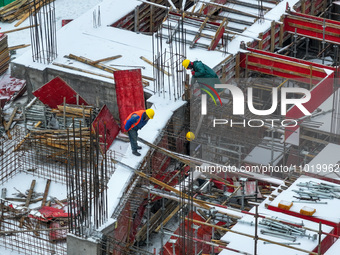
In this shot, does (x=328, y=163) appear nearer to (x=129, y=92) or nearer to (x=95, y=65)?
(x=129, y=92)

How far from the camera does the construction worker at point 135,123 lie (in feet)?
104

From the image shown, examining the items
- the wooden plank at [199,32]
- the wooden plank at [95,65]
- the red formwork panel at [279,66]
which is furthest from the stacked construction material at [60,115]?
the red formwork panel at [279,66]

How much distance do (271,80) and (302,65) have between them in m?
1.32

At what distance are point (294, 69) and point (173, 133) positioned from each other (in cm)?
498

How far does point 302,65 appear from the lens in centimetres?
3612

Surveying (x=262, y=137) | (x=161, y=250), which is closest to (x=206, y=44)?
(x=262, y=137)

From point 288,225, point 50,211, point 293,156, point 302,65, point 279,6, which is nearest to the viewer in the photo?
point 288,225

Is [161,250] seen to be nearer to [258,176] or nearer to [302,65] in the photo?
[258,176]

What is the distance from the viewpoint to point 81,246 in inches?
1147

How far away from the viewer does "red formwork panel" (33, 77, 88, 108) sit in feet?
115

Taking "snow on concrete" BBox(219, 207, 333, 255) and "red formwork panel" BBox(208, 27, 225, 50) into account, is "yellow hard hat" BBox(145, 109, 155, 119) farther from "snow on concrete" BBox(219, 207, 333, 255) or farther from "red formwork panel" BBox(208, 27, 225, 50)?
"red formwork panel" BBox(208, 27, 225, 50)

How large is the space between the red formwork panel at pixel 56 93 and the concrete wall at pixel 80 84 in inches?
30.4

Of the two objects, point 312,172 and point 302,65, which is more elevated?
point 302,65

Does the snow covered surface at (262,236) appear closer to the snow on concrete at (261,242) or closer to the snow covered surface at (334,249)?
the snow on concrete at (261,242)
